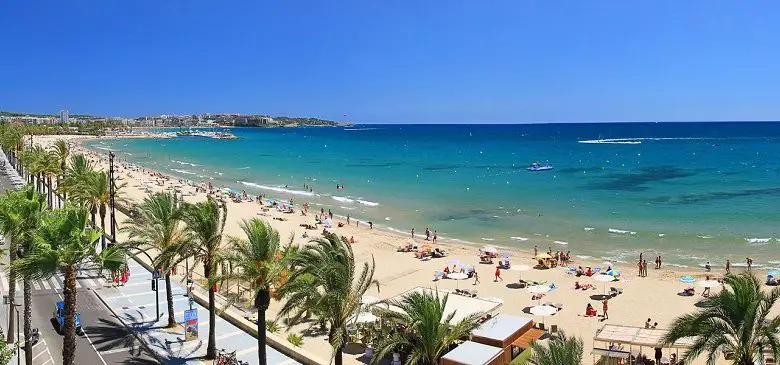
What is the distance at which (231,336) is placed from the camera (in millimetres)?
18438

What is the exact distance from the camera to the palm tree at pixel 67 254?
39.0ft

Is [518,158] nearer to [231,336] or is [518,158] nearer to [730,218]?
[730,218]

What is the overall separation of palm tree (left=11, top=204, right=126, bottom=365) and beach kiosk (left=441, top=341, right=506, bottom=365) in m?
7.99

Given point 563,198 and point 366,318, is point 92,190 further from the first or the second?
point 563,198

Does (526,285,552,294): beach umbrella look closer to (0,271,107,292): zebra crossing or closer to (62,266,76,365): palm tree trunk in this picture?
(62,266,76,365): palm tree trunk

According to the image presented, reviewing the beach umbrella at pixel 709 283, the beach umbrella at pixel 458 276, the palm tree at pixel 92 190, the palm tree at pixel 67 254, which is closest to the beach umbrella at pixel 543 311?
the beach umbrella at pixel 458 276

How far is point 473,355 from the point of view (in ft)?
48.9

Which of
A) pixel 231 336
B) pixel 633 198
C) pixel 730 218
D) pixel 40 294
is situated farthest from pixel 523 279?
pixel 633 198

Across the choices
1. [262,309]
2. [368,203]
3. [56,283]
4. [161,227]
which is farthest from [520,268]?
[368,203]

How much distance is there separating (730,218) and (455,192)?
26.1 m

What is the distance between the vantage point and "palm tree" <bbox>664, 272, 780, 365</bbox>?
10.1 m

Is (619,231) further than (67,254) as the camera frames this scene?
Yes

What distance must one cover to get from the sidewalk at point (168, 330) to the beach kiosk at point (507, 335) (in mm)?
5303

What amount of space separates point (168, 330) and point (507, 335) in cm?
1056
